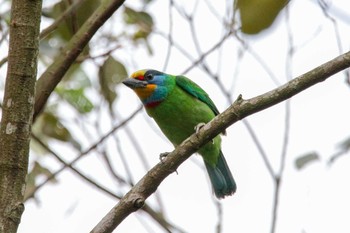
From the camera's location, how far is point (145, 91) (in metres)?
4.94

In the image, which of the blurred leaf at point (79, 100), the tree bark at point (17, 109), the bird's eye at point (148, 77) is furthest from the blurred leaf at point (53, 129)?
the tree bark at point (17, 109)

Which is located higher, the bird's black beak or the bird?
the bird's black beak

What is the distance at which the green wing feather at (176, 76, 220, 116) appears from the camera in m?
4.86

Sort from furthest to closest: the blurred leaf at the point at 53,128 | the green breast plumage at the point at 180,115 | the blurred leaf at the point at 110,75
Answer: the green breast plumage at the point at 180,115 → the blurred leaf at the point at 53,128 → the blurred leaf at the point at 110,75

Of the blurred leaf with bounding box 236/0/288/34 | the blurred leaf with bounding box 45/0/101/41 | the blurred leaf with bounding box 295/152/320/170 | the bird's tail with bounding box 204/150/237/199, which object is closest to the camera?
the blurred leaf with bounding box 236/0/288/34

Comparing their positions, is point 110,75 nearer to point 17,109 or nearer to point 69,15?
point 69,15

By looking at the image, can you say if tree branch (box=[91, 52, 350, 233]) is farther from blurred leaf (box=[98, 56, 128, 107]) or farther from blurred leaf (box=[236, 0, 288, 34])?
blurred leaf (box=[98, 56, 128, 107])

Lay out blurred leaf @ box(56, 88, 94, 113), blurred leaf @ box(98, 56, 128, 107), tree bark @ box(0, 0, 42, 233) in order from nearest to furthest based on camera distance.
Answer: tree bark @ box(0, 0, 42, 233) → blurred leaf @ box(98, 56, 128, 107) → blurred leaf @ box(56, 88, 94, 113)

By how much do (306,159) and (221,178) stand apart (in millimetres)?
1301

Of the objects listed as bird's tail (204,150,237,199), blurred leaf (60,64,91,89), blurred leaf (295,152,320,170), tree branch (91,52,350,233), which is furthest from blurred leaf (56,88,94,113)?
tree branch (91,52,350,233)

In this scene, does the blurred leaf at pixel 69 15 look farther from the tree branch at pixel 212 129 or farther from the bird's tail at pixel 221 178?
the bird's tail at pixel 221 178

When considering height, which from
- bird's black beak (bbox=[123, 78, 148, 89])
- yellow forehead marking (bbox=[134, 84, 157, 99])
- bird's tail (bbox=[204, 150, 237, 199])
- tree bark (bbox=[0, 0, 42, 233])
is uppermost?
bird's black beak (bbox=[123, 78, 148, 89])

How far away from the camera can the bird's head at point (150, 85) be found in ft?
15.8

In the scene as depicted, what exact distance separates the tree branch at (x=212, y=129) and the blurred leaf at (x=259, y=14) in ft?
1.24
